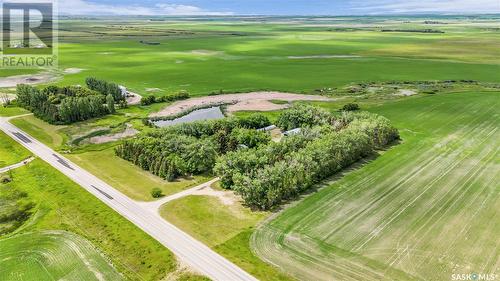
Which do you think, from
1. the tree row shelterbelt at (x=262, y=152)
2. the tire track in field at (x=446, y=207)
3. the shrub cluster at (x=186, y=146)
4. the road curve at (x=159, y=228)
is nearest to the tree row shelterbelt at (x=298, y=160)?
the tree row shelterbelt at (x=262, y=152)

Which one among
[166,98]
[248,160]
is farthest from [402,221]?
[166,98]

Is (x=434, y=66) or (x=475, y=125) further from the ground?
(x=434, y=66)

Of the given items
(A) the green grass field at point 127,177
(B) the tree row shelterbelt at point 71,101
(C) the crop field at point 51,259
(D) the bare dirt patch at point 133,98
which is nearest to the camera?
(C) the crop field at point 51,259

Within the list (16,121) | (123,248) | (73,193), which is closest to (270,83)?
(16,121)

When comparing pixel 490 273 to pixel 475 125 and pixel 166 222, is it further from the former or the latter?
pixel 475 125

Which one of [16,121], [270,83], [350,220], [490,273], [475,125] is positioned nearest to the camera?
[490,273]

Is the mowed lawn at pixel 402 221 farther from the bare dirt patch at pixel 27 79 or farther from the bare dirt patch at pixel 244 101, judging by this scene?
the bare dirt patch at pixel 27 79
